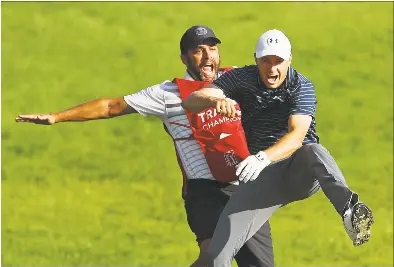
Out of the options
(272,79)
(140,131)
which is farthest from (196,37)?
(140,131)

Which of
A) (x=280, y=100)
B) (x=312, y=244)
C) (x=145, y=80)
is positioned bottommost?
(x=312, y=244)

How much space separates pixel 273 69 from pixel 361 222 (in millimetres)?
1438

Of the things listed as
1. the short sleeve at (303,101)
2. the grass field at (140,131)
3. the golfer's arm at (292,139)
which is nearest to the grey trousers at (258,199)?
the golfer's arm at (292,139)

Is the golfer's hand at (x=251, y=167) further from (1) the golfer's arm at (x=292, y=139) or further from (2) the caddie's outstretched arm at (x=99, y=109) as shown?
(2) the caddie's outstretched arm at (x=99, y=109)

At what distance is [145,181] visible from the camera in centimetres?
2266

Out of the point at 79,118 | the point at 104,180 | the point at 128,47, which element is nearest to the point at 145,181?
the point at 104,180

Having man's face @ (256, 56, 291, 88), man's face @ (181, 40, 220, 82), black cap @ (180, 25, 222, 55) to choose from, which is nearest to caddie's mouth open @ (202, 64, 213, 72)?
man's face @ (181, 40, 220, 82)

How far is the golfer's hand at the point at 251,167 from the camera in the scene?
1022 centimetres

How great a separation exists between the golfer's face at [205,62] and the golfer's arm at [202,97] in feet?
2.27

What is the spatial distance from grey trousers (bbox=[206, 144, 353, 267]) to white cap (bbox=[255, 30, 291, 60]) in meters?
0.76

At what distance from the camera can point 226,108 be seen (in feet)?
32.9

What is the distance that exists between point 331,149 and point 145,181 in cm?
377

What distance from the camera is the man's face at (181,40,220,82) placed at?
1166cm

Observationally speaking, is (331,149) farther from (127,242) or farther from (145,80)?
(127,242)
